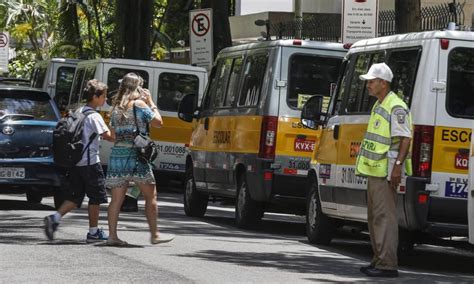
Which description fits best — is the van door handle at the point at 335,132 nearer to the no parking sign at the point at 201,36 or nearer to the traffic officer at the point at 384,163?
the traffic officer at the point at 384,163

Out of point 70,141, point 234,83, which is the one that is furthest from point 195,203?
point 70,141

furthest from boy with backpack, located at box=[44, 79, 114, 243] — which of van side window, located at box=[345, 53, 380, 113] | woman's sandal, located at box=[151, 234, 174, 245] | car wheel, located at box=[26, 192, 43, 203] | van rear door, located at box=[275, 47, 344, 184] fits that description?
car wheel, located at box=[26, 192, 43, 203]

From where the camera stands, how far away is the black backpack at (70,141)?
14016 millimetres

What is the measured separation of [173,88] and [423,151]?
44.2ft

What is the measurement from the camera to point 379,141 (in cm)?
1180

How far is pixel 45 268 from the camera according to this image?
11.4 m

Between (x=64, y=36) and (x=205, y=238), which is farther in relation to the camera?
(x=64, y=36)

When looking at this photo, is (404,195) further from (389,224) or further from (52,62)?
(52,62)

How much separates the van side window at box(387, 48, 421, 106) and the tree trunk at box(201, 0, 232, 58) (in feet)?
47.2

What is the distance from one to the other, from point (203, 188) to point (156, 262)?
6769 mm

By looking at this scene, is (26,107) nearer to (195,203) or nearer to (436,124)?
(195,203)

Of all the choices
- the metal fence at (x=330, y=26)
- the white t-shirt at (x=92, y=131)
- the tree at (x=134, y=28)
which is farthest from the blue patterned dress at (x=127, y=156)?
the tree at (x=134, y=28)

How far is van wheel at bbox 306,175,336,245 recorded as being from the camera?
14836 millimetres

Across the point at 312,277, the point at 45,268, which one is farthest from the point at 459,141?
the point at 45,268
